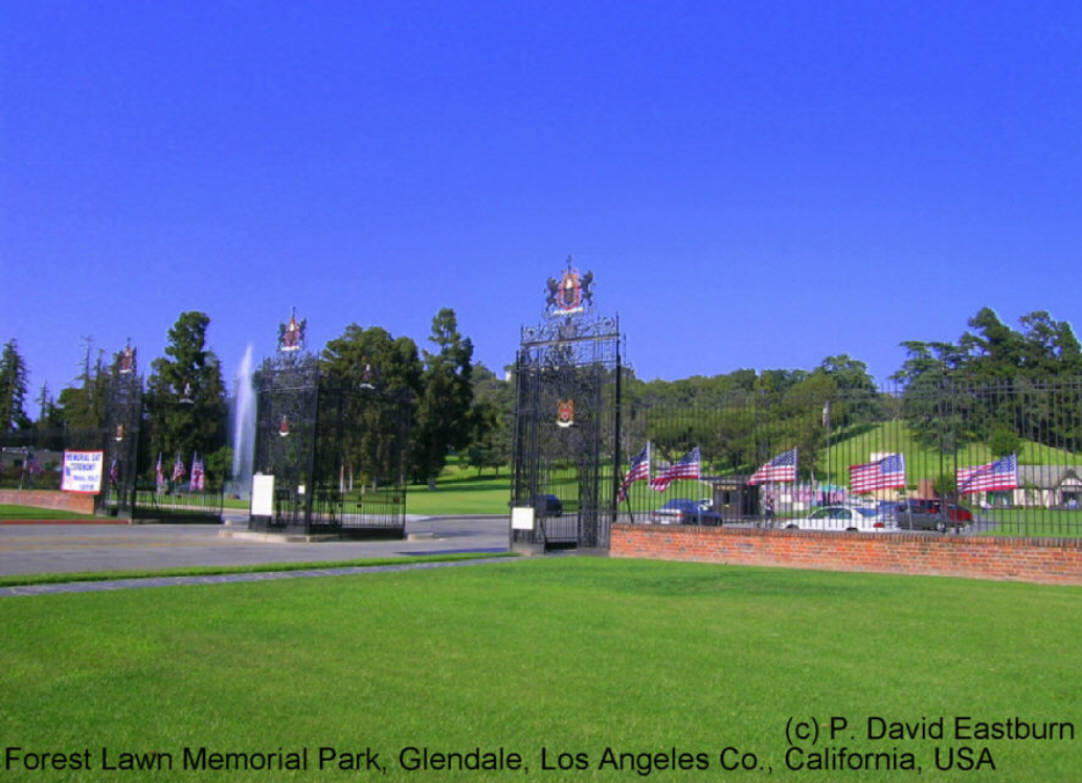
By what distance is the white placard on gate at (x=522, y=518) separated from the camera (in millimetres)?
19438

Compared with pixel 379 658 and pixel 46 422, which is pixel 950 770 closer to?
pixel 379 658

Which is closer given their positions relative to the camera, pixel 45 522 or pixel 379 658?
pixel 379 658

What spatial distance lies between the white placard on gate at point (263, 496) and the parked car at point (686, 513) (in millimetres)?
10187

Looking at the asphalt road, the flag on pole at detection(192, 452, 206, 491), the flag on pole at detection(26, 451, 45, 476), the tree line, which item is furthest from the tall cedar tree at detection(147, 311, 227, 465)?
the asphalt road

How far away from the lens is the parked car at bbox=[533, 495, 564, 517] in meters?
19.8

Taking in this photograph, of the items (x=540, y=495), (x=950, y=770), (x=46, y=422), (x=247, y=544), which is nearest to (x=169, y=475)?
(x=46, y=422)

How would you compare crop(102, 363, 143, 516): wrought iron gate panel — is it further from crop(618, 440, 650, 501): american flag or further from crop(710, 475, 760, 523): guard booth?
crop(710, 475, 760, 523): guard booth

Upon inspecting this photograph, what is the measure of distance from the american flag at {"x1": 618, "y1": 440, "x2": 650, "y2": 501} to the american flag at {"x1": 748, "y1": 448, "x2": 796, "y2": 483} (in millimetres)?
2390

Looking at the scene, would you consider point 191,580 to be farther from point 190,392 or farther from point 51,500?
point 190,392

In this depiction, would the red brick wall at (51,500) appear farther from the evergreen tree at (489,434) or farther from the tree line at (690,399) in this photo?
the evergreen tree at (489,434)

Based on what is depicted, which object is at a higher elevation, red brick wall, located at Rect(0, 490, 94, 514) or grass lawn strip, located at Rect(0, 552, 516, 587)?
red brick wall, located at Rect(0, 490, 94, 514)

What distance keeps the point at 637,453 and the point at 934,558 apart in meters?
6.30

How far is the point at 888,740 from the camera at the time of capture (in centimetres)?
530

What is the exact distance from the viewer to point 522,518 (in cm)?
1955
